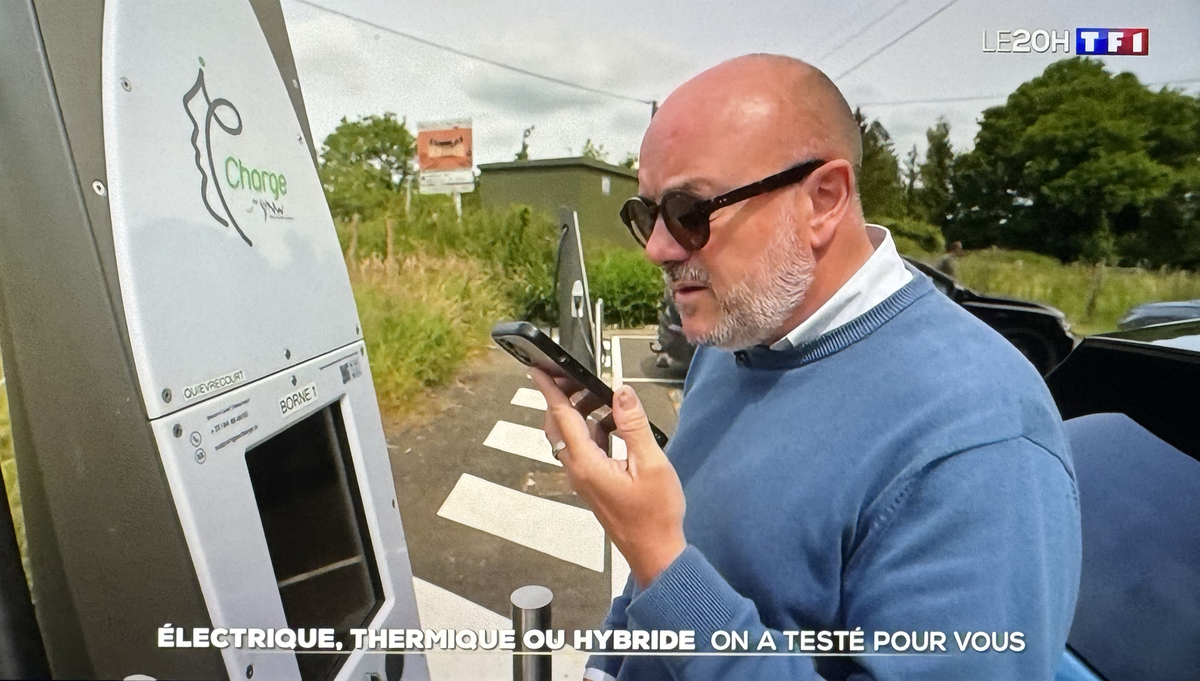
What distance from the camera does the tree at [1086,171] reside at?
97 centimetres

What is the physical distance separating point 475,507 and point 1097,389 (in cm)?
132

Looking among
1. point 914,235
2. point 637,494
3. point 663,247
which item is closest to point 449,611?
point 637,494

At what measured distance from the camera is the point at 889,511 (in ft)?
2.58

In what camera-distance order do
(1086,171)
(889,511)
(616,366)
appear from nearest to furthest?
(889,511) < (1086,171) < (616,366)

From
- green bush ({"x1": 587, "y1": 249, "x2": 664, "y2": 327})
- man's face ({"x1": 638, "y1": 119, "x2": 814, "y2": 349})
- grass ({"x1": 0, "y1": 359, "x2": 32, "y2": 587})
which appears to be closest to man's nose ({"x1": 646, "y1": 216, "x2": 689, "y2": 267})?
man's face ({"x1": 638, "y1": 119, "x2": 814, "y2": 349})

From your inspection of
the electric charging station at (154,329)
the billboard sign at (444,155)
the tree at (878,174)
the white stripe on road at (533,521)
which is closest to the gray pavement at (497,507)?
the white stripe on road at (533,521)

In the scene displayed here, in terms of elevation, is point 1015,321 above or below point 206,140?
below

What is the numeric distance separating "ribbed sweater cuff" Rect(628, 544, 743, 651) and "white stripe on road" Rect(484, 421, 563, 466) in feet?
1.36

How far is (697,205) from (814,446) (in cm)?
38

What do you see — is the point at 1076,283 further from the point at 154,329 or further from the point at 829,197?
the point at 154,329

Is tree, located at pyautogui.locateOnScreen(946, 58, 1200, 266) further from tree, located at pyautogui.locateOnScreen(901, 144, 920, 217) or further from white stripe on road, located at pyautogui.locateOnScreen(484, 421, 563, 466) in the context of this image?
white stripe on road, located at pyautogui.locateOnScreen(484, 421, 563, 466)

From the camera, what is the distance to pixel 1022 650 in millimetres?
777

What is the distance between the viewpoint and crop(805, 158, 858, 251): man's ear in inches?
37.6

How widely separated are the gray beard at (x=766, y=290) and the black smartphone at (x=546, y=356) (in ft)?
0.70
